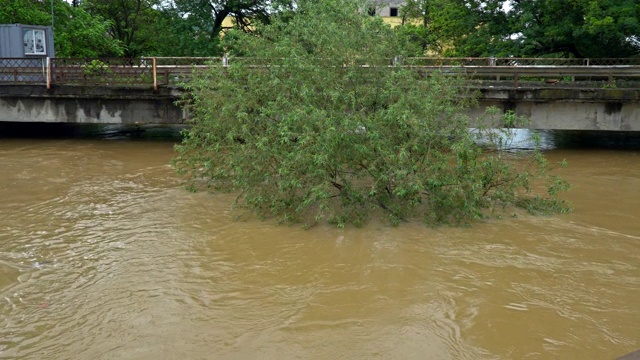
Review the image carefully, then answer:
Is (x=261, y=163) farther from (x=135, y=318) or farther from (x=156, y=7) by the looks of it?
(x=156, y=7)

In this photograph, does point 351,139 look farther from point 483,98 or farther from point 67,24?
point 67,24

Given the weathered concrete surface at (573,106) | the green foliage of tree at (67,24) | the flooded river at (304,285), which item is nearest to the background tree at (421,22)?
the weathered concrete surface at (573,106)

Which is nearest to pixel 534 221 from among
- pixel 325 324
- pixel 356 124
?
pixel 356 124

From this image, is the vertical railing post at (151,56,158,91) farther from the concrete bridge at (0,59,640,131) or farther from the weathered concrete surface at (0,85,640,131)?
the weathered concrete surface at (0,85,640,131)

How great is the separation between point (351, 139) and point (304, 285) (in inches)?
130

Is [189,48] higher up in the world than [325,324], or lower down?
higher up

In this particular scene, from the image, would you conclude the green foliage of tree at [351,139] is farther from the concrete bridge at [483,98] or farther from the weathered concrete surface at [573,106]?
the weathered concrete surface at [573,106]

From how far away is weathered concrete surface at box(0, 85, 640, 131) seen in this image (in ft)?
61.2

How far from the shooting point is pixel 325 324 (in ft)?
21.9

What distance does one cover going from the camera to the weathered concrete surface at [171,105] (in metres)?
18.7

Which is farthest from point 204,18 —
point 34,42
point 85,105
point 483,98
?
point 483,98

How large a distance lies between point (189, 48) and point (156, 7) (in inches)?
237

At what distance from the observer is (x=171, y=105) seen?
20.1m

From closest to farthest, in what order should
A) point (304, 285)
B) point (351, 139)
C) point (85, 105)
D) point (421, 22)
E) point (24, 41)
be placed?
1. point (304, 285)
2. point (351, 139)
3. point (85, 105)
4. point (24, 41)
5. point (421, 22)
